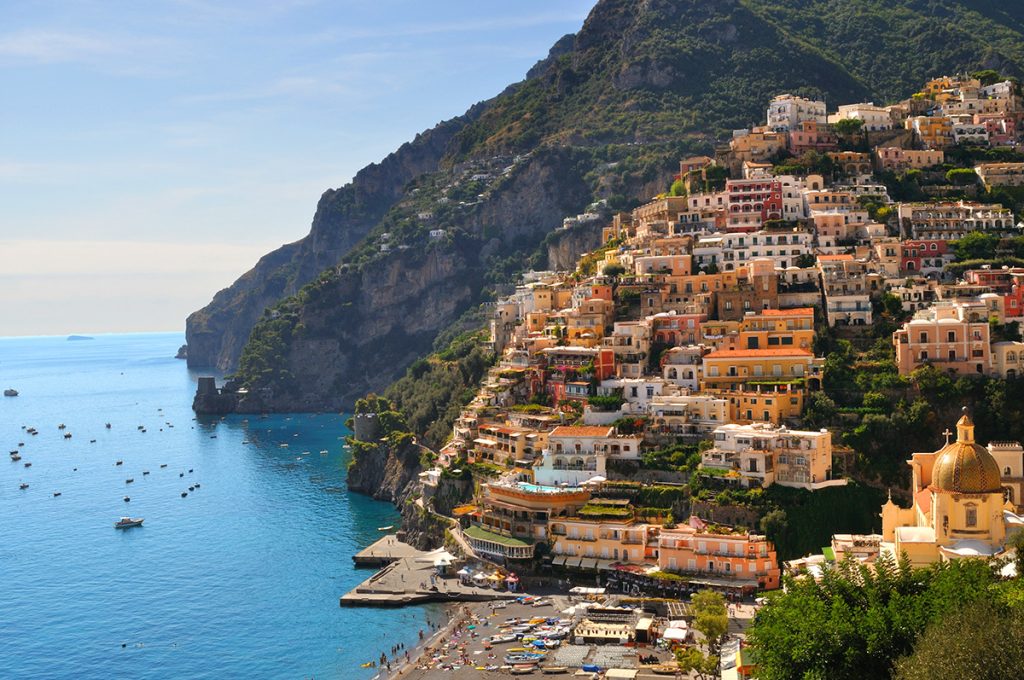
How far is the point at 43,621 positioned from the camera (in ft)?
217

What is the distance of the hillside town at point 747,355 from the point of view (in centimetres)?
5700

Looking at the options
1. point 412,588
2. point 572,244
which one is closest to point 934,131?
point 572,244

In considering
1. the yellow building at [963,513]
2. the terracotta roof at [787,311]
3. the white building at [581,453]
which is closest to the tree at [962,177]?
the terracotta roof at [787,311]

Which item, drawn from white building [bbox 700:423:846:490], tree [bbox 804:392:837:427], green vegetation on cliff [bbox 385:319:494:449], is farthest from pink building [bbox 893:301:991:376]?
green vegetation on cliff [bbox 385:319:494:449]

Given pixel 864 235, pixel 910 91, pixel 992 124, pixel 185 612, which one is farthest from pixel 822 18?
pixel 185 612

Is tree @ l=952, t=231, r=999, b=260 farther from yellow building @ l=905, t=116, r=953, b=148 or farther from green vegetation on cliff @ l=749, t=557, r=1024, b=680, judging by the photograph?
green vegetation on cliff @ l=749, t=557, r=1024, b=680

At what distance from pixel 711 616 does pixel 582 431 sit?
2107 centimetres

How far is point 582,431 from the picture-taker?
2687 inches

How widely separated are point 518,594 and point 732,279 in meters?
30.4

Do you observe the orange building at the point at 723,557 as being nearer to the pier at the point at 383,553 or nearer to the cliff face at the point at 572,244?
the pier at the point at 383,553

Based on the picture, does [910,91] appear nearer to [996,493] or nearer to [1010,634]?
[996,493]

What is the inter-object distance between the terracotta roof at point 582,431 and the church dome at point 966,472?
27254mm

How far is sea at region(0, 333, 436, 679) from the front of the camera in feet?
194

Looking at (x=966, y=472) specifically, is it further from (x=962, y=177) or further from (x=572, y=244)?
(x=572, y=244)
